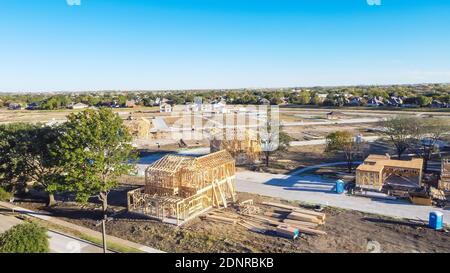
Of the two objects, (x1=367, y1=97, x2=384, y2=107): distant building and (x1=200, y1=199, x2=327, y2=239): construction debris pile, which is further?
(x1=367, y1=97, x2=384, y2=107): distant building

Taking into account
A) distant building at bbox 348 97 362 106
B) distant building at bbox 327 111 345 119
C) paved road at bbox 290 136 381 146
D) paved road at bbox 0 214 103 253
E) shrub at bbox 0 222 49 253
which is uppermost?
distant building at bbox 348 97 362 106

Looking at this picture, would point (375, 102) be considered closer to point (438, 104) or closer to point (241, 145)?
point (438, 104)

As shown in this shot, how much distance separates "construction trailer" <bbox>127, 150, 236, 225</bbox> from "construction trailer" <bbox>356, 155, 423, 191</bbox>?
11.6 metres

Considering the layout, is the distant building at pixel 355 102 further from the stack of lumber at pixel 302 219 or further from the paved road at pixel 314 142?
the stack of lumber at pixel 302 219

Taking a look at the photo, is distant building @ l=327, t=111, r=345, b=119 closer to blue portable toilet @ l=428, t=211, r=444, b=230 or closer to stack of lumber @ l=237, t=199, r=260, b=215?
stack of lumber @ l=237, t=199, r=260, b=215

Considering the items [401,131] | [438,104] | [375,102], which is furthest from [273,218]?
[375,102]

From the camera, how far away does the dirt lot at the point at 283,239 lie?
62.5ft


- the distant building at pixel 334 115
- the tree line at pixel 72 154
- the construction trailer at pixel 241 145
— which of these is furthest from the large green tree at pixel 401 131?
the distant building at pixel 334 115

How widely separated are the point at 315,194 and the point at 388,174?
27.1 ft

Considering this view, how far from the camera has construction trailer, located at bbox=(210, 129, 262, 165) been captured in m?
41.6

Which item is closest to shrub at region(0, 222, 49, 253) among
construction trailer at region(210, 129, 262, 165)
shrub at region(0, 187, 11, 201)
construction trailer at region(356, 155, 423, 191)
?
shrub at region(0, 187, 11, 201)
